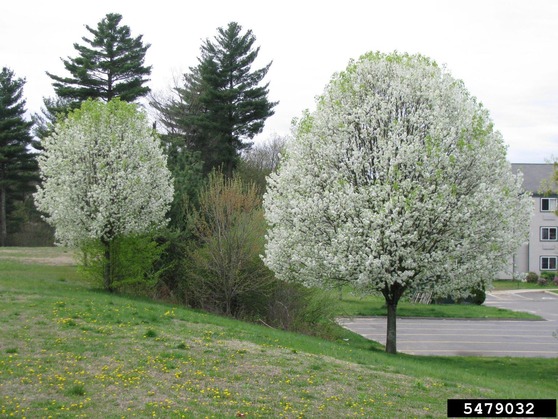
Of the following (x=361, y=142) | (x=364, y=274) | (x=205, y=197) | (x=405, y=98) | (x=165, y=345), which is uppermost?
(x=405, y=98)

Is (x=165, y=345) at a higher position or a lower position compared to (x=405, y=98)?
lower

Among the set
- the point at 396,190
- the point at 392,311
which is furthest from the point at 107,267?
the point at 396,190

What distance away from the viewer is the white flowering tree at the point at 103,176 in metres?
20.6

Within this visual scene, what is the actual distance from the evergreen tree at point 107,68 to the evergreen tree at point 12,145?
29.6ft

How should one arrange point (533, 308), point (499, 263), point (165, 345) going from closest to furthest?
point (165, 345) → point (499, 263) → point (533, 308)

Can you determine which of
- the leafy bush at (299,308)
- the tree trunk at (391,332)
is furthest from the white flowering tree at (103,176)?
the tree trunk at (391,332)

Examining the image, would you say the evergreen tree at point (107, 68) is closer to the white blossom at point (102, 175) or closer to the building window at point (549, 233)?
the white blossom at point (102, 175)

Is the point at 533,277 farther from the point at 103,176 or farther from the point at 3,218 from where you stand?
the point at 3,218

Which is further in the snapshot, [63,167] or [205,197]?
[205,197]

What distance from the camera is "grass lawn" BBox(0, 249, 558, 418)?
8758mm

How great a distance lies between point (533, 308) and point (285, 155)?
27.0 metres

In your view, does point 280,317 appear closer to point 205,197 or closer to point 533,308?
point 205,197

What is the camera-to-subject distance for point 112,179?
68.0ft

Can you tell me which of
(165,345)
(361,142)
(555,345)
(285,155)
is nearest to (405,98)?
(361,142)
